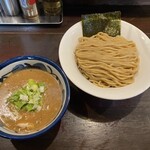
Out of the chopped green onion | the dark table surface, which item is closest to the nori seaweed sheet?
the dark table surface

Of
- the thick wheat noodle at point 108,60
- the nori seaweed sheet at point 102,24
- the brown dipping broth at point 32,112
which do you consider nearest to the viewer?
the brown dipping broth at point 32,112

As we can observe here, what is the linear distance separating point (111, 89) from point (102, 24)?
1.08 feet

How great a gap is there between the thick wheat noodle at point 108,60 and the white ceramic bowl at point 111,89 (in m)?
0.02

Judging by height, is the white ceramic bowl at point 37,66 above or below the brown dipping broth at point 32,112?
Answer: above

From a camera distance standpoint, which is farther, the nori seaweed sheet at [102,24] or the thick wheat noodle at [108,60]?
the nori seaweed sheet at [102,24]

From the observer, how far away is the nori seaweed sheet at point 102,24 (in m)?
1.00

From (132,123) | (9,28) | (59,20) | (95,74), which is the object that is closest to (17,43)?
(9,28)

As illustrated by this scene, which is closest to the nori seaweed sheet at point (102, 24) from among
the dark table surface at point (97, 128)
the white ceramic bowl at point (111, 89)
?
the white ceramic bowl at point (111, 89)

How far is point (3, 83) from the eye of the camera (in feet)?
2.72

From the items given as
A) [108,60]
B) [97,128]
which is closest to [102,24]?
[108,60]

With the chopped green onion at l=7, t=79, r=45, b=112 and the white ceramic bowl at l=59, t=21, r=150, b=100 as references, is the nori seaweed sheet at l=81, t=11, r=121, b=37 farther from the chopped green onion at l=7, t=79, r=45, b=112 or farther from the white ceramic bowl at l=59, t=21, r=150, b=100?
the chopped green onion at l=7, t=79, r=45, b=112

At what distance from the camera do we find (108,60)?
2.99 ft

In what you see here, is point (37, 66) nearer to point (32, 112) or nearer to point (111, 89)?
point (32, 112)

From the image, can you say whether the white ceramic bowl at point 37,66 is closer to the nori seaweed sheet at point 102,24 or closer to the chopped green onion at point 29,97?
the chopped green onion at point 29,97
